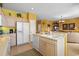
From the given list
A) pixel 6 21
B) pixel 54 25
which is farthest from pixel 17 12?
pixel 54 25

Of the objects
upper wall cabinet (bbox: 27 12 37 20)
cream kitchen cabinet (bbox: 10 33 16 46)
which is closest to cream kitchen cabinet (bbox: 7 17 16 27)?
cream kitchen cabinet (bbox: 10 33 16 46)

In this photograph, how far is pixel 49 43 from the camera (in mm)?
3742

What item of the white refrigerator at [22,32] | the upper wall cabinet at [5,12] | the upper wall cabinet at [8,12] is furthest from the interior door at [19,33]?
the upper wall cabinet at [5,12]

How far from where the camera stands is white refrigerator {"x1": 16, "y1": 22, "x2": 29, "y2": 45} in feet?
23.5

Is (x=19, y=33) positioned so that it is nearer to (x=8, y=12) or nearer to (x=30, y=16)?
(x=8, y=12)

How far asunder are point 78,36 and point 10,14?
224 inches

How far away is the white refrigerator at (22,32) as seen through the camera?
282 inches

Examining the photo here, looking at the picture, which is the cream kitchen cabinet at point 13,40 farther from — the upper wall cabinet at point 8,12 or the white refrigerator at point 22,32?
the upper wall cabinet at point 8,12

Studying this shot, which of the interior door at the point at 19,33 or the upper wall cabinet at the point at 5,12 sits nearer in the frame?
the upper wall cabinet at the point at 5,12

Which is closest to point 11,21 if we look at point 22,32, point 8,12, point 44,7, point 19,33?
point 8,12

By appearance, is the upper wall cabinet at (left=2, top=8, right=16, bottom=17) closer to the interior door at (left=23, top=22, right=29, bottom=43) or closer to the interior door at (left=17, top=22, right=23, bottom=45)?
the interior door at (left=17, top=22, right=23, bottom=45)

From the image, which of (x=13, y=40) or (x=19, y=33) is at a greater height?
(x=19, y=33)

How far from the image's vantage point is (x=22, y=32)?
7434 millimetres

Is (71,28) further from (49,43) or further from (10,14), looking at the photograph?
(49,43)
